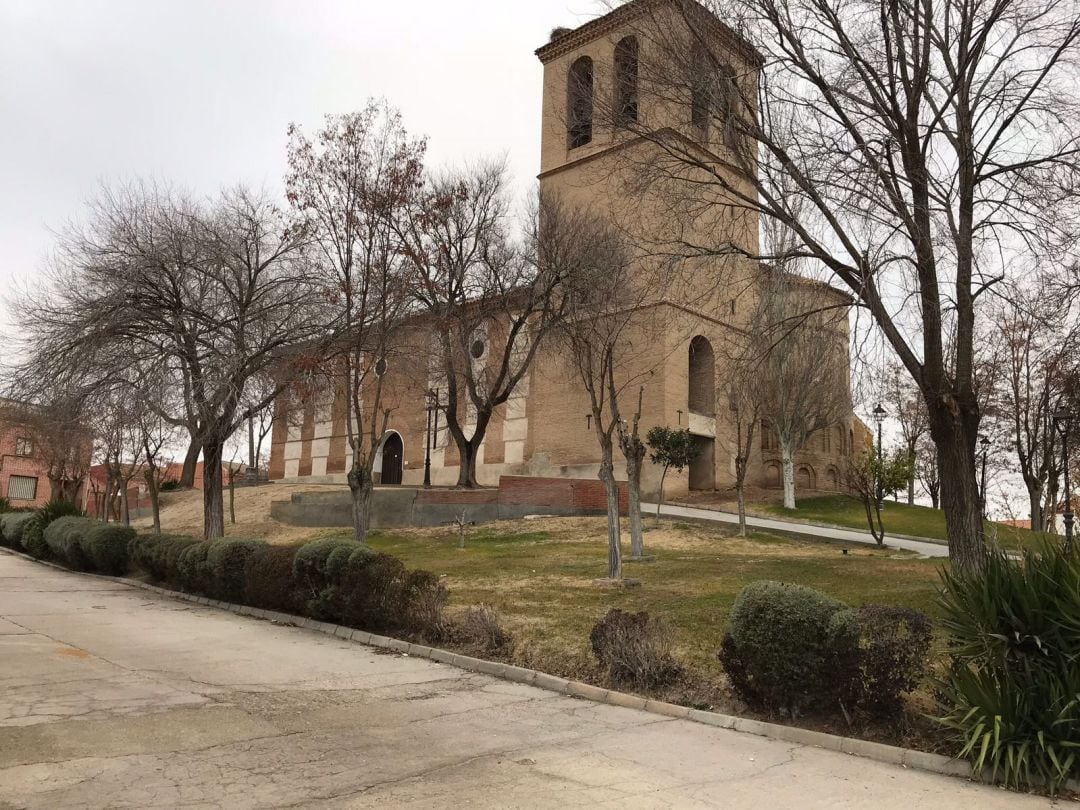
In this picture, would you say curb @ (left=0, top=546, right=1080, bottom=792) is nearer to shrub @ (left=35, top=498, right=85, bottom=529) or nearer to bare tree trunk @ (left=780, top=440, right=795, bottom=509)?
shrub @ (left=35, top=498, right=85, bottom=529)

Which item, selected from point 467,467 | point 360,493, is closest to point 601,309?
point 360,493

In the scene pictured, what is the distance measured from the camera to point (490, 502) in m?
29.6

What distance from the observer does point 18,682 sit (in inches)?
286

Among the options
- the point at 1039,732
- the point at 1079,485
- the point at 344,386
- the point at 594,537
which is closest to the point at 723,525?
the point at 594,537

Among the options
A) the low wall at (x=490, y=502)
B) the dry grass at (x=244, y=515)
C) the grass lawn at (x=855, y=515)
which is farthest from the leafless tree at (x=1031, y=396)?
the dry grass at (x=244, y=515)

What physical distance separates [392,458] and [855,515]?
27.4 meters

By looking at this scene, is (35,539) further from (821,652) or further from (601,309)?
(821,652)

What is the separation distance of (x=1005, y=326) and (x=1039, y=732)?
22.8m

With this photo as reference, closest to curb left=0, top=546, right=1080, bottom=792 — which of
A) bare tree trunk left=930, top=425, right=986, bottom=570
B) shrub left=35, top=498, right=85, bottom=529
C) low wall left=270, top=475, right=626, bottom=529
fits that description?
bare tree trunk left=930, top=425, right=986, bottom=570

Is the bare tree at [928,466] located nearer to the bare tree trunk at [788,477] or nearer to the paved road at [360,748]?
the bare tree trunk at [788,477]

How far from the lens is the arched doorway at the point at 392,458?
4894 cm

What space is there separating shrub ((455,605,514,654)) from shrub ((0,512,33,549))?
21.8m

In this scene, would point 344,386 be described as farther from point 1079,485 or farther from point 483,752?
point 1079,485

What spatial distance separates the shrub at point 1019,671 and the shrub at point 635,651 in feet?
8.70
